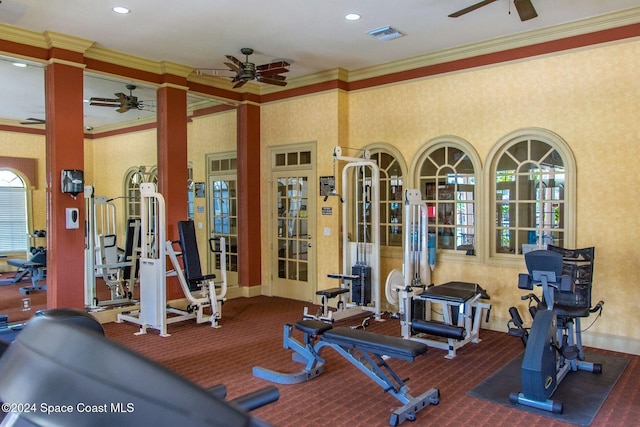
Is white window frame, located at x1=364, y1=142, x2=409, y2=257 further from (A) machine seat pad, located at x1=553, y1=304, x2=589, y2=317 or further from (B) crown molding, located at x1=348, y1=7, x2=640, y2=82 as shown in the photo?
(A) machine seat pad, located at x1=553, y1=304, x2=589, y2=317

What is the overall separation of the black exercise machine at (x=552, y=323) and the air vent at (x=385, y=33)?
283 cm

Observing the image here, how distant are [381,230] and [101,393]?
6.28 meters

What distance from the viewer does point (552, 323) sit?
367 cm

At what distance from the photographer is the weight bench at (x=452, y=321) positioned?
455cm

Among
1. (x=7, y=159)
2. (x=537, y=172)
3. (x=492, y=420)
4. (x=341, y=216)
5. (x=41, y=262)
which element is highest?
(x=7, y=159)

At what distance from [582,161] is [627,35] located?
1278mm

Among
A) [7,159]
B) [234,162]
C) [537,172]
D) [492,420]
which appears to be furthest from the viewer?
[7,159]

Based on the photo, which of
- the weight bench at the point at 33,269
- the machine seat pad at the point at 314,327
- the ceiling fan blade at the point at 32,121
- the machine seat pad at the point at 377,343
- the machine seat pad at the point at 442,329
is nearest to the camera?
the machine seat pad at the point at 377,343

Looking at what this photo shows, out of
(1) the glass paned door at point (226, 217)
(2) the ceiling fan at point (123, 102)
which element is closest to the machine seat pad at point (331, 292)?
(1) the glass paned door at point (226, 217)

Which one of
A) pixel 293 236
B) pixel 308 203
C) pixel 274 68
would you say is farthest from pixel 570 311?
pixel 293 236

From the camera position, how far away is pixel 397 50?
605 cm

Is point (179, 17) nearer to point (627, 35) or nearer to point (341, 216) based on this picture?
point (341, 216)

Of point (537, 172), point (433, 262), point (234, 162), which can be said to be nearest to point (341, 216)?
point (433, 262)

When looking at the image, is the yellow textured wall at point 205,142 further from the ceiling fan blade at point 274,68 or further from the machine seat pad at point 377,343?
the machine seat pad at point 377,343
